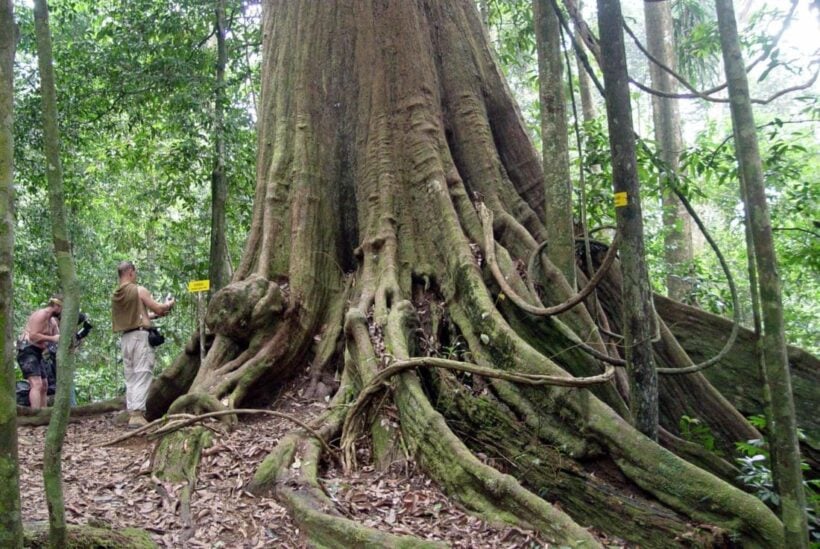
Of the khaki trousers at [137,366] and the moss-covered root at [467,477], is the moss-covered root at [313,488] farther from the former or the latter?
the khaki trousers at [137,366]

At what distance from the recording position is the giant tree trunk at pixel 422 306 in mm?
3527

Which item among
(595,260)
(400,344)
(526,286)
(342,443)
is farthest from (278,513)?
(595,260)

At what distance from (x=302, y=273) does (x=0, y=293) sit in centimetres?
353

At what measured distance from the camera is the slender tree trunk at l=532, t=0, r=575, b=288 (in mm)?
4680

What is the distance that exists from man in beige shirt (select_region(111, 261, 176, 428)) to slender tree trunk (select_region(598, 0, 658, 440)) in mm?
4502

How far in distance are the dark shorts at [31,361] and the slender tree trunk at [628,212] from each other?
6.36 m

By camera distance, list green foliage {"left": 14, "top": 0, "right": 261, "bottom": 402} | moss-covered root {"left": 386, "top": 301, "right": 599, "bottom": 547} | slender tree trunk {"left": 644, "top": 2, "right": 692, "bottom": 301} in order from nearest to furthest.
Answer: moss-covered root {"left": 386, "top": 301, "right": 599, "bottom": 547} → green foliage {"left": 14, "top": 0, "right": 261, "bottom": 402} → slender tree trunk {"left": 644, "top": 2, "right": 692, "bottom": 301}

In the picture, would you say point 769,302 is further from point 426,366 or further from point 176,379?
point 176,379

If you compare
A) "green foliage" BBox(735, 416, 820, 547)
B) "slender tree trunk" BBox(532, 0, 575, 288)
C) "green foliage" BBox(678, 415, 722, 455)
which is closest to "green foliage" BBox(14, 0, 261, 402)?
"slender tree trunk" BBox(532, 0, 575, 288)

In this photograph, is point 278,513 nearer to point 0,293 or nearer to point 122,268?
point 0,293

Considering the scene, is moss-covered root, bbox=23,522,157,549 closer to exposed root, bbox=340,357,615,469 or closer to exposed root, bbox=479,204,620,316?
exposed root, bbox=340,357,615,469

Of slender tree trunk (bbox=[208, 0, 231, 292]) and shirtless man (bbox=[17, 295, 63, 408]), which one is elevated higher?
slender tree trunk (bbox=[208, 0, 231, 292])

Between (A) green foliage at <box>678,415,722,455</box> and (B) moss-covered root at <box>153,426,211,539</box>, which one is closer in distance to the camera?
(B) moss-covered root at <box>153,426,211,539</box>

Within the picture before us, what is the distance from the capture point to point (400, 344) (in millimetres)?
4520
